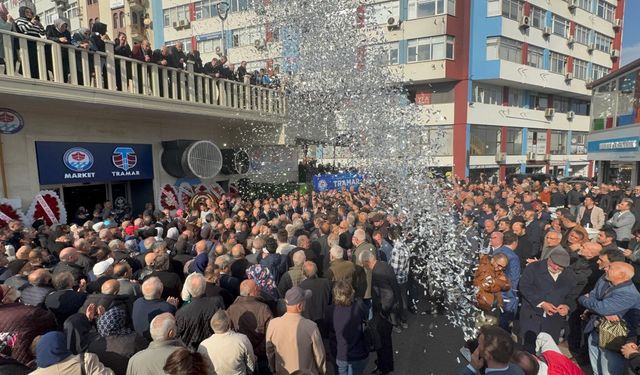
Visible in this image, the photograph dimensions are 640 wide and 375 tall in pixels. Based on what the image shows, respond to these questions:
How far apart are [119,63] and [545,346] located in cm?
1066

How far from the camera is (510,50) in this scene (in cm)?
2797

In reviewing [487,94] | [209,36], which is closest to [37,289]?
[209,36]

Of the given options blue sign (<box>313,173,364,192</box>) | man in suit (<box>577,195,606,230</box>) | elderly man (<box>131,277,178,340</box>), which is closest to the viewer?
elderly man (<box>131,277,178,340</box>)

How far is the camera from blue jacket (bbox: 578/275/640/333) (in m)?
3.77

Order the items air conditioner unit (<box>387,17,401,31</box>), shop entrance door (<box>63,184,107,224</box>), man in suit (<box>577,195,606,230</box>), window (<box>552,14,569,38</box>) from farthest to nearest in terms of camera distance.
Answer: window (<box>552,14,569,38</box>), air conditioner unit (<box>387,17,401,31</box>), shop entrance door (<box>63,184,107,224</box>), man in suit (<box>577,195,606,230</box>)

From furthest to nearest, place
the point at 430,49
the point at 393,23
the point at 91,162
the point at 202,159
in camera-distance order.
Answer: the point at 430,49 → the point at 393,23 → the point at 202,159 → the point at 91,162

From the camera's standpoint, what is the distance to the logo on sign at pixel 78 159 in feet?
33.0

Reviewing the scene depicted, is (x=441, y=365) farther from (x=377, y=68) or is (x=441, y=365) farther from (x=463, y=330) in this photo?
(x=377, y=68)

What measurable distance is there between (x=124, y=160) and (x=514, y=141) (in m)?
29.3

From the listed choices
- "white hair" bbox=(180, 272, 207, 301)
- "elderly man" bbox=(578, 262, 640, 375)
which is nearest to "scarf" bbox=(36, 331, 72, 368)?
"white hair" bbox=(180, 272, 207, 301)

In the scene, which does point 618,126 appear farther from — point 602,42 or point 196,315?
point 602,42

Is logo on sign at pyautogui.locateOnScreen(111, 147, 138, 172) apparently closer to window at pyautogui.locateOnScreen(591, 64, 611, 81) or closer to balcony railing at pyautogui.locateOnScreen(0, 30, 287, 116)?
balcony railing at pyautogui.locateOnScreen(0, 30, 287, 116)

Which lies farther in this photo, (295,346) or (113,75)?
(113,75)

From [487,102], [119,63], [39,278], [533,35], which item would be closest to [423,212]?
[39,278]
